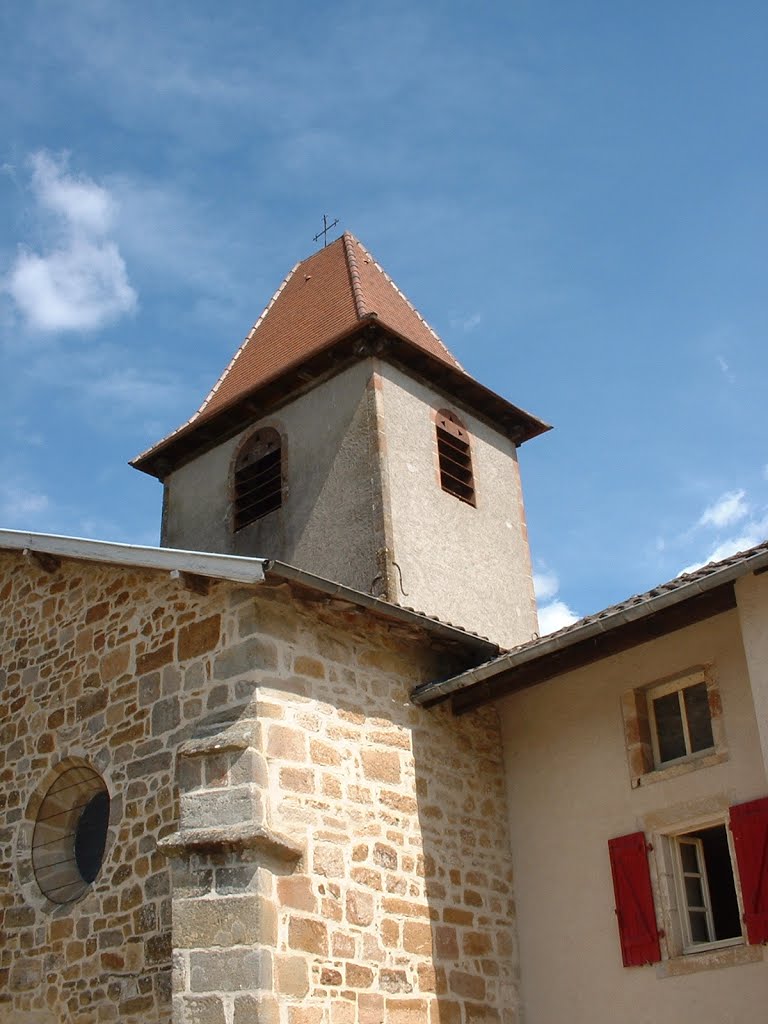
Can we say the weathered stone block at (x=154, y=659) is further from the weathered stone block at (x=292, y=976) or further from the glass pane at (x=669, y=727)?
the glass pane at (x=669, y=727)

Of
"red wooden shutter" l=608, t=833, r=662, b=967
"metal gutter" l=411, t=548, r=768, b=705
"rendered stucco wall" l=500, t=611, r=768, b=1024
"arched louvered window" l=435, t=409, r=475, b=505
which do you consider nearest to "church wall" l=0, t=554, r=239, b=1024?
"metal gutter" l=411, t=548, r=768, b=705

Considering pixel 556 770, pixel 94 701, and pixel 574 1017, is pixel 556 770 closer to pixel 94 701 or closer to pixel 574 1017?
pixel 574 1017

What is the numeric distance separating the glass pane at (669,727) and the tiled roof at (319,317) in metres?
5.87

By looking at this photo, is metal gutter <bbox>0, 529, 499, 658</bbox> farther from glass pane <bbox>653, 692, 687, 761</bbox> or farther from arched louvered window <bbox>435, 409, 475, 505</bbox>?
arched louvered window <bbox>435, 409, 475, 505</bbox>

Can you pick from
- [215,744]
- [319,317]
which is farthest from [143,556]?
[319,317]

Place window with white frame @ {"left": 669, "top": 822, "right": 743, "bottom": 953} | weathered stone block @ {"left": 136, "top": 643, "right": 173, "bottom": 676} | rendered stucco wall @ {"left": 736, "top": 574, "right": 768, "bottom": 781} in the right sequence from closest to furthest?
rendered stucco wall @ {"left": 736, "top": 574, "right": 768, "bottom": 781}, window with white frame @ {"left": 669, "top": 822, "right": 743, "bottom": 953}, weathered stone block @ {"left": 136, "top": 643, "right": 173, "bottom": 676}

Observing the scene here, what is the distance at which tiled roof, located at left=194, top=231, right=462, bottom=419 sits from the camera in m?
14.3

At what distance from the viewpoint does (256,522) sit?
45.4 feet

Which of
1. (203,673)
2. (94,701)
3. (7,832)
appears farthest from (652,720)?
(7,832)

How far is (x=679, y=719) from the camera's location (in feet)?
29.0

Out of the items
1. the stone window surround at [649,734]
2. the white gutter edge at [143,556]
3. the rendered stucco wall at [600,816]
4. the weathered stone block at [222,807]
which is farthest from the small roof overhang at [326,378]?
the weathered stone block at [222,807]

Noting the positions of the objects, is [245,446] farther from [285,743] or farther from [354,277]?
[285,743]

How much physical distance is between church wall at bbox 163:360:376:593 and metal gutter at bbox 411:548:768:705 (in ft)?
10.0

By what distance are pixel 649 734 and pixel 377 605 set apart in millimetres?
2267
